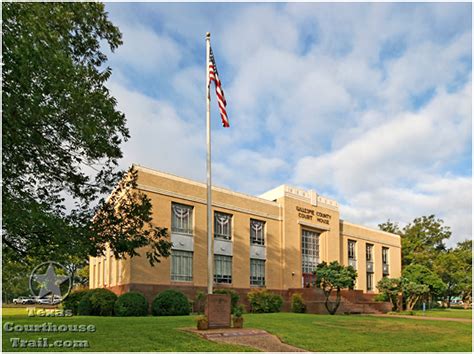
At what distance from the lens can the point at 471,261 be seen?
209ft

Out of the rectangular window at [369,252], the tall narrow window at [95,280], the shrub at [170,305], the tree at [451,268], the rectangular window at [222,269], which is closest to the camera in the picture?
the shrub at [170,305]

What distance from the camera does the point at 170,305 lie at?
26875 millimetres

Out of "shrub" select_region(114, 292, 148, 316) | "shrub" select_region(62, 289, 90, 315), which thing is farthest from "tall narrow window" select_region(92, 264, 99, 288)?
"shrub" select_region(114, 292, 148, 316)

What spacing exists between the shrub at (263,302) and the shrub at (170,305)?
6.37 metres

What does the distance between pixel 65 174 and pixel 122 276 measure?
15772 millimetres

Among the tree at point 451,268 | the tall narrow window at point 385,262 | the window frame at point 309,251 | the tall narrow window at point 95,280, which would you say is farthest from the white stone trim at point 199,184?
the tree at point 451,268

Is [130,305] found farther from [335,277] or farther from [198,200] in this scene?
[335,277]

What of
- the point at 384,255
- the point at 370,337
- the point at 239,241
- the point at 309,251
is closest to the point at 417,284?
the point at 309,251

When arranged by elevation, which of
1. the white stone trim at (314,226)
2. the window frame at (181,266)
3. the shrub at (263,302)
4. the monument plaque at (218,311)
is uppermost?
the white stone trim at (314,226)

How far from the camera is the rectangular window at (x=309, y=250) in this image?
4091cm

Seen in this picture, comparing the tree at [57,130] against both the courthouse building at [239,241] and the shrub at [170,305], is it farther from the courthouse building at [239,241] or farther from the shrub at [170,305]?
the courthouse building at [239,241]

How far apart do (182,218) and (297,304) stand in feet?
34.6

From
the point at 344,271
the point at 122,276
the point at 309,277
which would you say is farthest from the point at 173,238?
the point at 309,277

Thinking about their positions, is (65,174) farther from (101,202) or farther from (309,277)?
(309,277)
